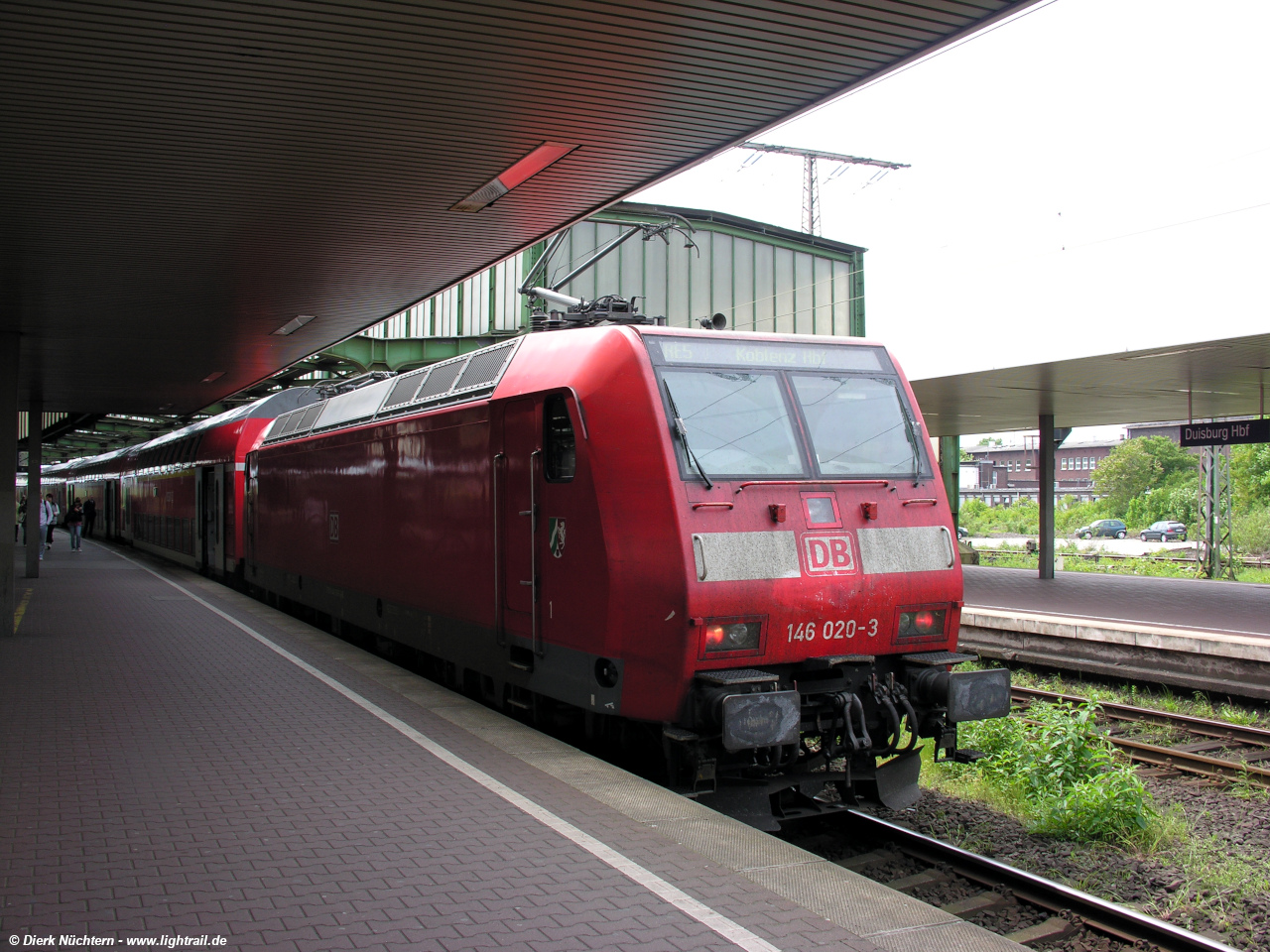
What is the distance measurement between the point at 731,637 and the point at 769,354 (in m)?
2.02

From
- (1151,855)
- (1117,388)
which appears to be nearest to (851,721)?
(1151,855)

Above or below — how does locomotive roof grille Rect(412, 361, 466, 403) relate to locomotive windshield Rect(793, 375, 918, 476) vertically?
above

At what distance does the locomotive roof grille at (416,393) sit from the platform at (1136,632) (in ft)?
30.7

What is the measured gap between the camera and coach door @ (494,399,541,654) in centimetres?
729

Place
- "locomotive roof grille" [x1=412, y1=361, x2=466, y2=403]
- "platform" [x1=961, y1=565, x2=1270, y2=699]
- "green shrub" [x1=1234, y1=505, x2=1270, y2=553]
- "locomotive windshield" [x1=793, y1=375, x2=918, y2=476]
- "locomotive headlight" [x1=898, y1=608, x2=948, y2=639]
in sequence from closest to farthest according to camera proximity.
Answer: "locomotive headlight" [x1=898, y1=608, x2=948, y2=639] → "locomotive windshield" [x1=793, y1=375, x2=918, y2=476] → "locomotive roof grille" [x1=412, y1=361, x2=466, y2=403] → "platform" [x1=961, y1=565, x2=1270, y2=699] → "green shrub" [x1=1234, y1=505, x2=1270, y2=553]

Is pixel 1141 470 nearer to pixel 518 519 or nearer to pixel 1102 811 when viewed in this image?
pixel 1102 811

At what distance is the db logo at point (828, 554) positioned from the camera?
259 inches

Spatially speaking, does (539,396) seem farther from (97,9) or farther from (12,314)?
(12,314)

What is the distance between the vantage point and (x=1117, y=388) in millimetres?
19109

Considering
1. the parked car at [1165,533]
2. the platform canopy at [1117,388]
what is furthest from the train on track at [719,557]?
the parked car at [1165,533]

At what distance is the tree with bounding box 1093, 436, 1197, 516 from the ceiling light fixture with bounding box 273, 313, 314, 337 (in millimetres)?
53719

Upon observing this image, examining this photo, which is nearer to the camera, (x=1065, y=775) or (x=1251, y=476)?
(x=1065, y=775)

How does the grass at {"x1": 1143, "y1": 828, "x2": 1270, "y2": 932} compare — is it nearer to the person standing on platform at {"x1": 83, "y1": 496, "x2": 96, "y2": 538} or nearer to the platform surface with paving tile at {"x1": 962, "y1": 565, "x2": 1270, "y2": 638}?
the platform surface with paving tile at {"x1": 962, "y1": 565, "x2": 1270, "y2": 638}

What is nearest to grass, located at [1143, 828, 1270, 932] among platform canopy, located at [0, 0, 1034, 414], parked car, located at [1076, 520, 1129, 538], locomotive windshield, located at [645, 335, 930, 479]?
locomotive windshield, located at [645, 335, 930, 479]
